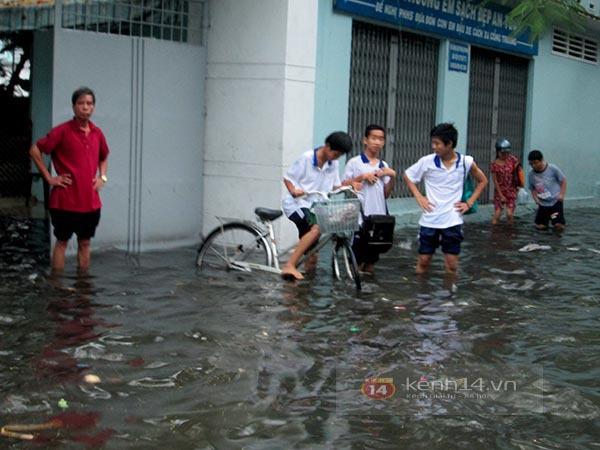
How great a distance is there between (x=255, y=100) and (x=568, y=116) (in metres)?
9.88

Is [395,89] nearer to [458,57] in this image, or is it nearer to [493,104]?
[458,57]

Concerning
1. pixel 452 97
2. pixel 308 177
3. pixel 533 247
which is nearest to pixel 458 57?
pixel 452 97

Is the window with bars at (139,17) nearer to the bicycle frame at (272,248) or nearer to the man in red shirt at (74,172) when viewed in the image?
the man in red shirt at (74,172)

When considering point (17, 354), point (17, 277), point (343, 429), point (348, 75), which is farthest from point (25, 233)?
point (343, 429)

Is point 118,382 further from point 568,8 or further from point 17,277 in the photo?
point 568,8

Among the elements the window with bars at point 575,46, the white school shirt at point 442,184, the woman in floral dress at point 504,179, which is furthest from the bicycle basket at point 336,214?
the window with bars at point 575,46

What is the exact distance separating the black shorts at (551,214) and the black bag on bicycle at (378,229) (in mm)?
6234

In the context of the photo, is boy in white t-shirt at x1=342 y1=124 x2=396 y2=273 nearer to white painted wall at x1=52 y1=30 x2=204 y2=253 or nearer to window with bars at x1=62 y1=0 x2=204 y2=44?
white painted wall at x1=52 y1=30 x2=204 y2=253

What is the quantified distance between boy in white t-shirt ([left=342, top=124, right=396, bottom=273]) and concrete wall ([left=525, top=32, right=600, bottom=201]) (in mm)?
9165

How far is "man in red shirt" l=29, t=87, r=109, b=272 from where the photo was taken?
8.78 metres

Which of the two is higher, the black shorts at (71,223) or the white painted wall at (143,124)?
the white painted wall at (143,124)

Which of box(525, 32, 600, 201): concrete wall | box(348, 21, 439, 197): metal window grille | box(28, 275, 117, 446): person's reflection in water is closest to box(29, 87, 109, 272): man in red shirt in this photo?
box(28, 275, 117, 446): person's reflection in water

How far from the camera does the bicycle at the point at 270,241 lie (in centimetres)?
872

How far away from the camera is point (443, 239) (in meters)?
9.55
